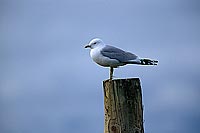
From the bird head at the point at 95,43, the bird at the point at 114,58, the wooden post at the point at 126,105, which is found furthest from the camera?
the bird head at the point at 95,43

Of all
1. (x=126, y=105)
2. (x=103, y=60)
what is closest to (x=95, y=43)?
(x=103, y=60)

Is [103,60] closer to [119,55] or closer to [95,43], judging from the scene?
[119,55]

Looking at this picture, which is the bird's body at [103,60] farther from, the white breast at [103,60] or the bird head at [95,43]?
the bird head at [95,43]

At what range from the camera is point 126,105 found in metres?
5.53

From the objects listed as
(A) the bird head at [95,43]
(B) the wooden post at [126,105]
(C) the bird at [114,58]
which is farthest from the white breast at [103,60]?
(B) the wooden post at [126,105]

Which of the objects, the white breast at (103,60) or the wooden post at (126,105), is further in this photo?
the white breast at (103,60)

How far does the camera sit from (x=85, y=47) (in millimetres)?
10781

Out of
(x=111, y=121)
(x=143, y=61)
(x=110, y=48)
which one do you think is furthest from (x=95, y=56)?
(x=111, y=121)

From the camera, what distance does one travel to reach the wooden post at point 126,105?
5.54m

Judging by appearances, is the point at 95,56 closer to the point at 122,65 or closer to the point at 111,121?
the point at 122,65

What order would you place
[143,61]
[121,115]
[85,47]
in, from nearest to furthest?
1. [121,115]
2. [143,61]
3. [85,47]

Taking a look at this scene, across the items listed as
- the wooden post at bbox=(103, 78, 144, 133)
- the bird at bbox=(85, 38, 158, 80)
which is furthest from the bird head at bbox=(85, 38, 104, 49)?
the wooden post at bbox=(103, 78, 144, 133)

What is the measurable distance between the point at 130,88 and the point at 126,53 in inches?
159

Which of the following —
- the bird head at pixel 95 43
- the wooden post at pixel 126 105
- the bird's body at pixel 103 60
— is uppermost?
the bird head at pixel 95 43
